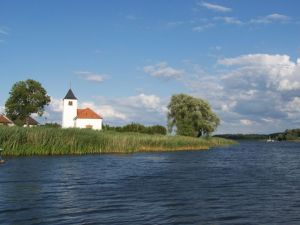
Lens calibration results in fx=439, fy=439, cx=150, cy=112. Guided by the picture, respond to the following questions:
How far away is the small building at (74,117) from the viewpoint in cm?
8469

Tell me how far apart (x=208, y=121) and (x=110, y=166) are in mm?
50034

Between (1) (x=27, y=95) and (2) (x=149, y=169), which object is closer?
(2) (x=149, y=169)

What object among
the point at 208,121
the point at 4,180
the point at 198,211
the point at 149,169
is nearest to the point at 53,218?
the point at 198,211

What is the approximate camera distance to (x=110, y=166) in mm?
31219

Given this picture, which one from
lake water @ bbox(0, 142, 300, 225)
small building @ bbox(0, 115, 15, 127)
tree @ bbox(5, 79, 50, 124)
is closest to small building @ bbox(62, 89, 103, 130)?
tree @ bbox(5, 79, 50, 124)

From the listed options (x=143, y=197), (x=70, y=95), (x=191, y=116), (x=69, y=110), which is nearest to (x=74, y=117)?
(x=69, y=110)

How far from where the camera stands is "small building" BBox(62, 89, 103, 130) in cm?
8469

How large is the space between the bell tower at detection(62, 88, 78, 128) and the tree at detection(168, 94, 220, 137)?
62.4ft

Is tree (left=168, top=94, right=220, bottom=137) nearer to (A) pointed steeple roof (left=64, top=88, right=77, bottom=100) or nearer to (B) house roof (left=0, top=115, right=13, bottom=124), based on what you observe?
(A) pointed steeple roof (left=64, top=88, right=77, bottom=100)

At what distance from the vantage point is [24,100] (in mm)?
81188

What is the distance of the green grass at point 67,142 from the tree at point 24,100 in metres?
35.6

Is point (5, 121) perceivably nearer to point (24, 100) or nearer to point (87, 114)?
point (24, 100)

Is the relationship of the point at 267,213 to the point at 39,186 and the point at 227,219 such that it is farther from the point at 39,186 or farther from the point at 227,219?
the point at 39,186

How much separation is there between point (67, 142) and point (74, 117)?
1759 inches
